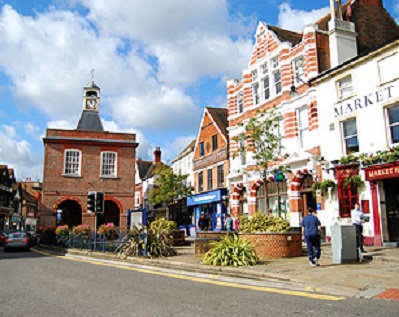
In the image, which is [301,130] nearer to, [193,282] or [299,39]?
[299,39]

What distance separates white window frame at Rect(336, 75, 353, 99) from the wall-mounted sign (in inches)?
16.1

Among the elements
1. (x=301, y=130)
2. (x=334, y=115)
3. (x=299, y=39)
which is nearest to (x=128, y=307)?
(x=334, y=115)

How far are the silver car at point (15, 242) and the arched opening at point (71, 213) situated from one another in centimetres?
1001

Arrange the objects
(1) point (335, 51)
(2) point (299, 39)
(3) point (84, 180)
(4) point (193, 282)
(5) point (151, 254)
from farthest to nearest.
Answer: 1. (3) point (84, 180)
2. (2) point (299, 39)
3. (1) point (335, 51)
4. (5) point (151, 254)
5. (4) point (193, 282)

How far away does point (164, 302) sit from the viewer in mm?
7023

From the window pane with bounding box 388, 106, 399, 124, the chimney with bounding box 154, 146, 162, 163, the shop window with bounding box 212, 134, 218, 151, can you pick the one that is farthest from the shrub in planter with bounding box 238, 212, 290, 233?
the chimney with bounding box 154, 146, 162, 163

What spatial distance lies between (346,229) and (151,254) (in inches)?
273

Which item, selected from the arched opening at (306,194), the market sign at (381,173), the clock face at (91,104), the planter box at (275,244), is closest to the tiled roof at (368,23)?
the arched opening at (306,194)

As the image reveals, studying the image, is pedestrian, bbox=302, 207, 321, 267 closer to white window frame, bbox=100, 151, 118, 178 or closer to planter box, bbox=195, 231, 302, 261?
planter box, bbox=195, 231, 302, 261

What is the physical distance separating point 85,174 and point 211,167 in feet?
35.0

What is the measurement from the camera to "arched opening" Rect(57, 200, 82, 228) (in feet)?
111

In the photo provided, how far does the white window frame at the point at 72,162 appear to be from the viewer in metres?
32.8

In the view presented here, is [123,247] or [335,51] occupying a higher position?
[335,51]

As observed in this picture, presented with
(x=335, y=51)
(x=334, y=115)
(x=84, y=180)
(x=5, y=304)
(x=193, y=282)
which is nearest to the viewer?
(x=5, y=304)
